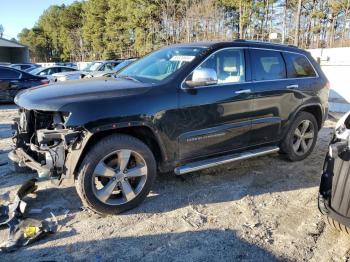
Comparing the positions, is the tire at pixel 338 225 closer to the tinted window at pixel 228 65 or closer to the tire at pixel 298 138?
the tinted window at pixel 228 65

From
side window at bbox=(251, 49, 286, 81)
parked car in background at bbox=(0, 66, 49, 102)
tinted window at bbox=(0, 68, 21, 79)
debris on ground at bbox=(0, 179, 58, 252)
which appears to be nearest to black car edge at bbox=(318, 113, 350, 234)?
side window at bbox=(251, 49, 286, 81)

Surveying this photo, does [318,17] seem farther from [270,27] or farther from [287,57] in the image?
[287,57]

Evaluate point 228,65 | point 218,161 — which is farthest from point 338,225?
point 228,65

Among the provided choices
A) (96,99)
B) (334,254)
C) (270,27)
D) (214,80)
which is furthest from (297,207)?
(270,27)

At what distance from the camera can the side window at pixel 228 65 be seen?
4.51 metres

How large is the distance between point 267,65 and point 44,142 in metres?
3.28

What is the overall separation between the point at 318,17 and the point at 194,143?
32309 millimetres

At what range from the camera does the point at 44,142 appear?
12.1ft

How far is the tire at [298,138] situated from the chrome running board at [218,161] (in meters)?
0.36

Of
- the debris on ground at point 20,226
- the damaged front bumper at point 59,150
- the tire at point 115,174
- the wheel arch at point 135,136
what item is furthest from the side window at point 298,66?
the debris on ground at point 20,226

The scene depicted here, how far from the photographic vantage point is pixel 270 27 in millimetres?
36312

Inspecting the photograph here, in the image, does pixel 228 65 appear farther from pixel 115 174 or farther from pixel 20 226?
pixel 20 226

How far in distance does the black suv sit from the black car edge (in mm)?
1506

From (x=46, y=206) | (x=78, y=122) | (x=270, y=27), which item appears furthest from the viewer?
(x=270, y=27)
